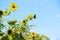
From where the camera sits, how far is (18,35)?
1075mm

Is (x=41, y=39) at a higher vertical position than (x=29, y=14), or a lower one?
lower

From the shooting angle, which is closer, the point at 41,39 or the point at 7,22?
the point at 7,22

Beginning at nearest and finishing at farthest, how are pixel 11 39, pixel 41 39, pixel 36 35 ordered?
pixel 11 39, pixel 41 39, pixel 36 35

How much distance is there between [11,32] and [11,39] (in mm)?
60

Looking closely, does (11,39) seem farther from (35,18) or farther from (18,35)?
(35,18)

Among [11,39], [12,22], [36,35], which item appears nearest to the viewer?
[11,39]

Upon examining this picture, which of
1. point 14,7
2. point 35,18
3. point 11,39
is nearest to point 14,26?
point 11,39

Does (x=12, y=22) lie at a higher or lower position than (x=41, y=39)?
higher

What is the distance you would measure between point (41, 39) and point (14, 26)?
0.24 meters

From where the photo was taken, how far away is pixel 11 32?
1.06 m

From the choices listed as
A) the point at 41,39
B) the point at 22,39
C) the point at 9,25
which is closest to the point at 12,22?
the point at 9,25

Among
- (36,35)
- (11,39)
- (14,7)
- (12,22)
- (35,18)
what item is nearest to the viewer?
(11,39)

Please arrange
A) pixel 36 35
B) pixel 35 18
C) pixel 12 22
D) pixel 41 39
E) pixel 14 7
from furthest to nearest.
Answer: pixel 35 18 < pixel 14 7 < pixel 36 35 < pixel 41 39 < pixel 12 22

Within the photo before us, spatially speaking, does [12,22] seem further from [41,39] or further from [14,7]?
[14,7]
